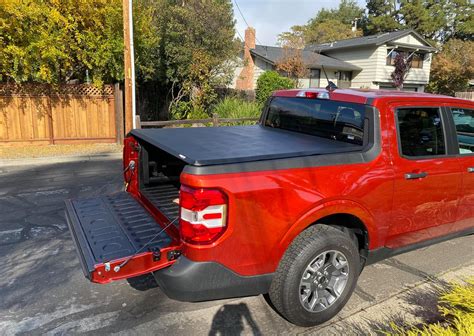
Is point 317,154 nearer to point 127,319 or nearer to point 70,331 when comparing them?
point 127,319

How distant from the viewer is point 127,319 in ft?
10.3

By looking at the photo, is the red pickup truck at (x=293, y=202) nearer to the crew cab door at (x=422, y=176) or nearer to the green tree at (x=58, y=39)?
the crew cab door at (x=422, y=176)

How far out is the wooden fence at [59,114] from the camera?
1109cm

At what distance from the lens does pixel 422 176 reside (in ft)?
11.0

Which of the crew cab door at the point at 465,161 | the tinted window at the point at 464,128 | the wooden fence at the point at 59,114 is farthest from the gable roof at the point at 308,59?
the crew cab door at the point at 465,161

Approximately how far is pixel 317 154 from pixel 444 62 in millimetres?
34438

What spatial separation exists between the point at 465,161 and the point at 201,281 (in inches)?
116

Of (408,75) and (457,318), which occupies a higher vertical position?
(408,75)

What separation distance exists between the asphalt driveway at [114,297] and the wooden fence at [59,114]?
6836 millimetres

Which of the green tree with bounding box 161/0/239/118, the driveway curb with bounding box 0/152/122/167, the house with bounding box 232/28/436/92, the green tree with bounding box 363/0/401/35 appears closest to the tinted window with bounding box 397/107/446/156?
the driveway curb with bounding box 0/152/122/167

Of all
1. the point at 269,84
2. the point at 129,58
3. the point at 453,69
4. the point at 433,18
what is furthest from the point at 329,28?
the point at 129,58

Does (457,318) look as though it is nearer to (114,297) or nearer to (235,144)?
(235,144)

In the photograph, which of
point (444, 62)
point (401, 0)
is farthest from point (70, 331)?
point (401, 0)

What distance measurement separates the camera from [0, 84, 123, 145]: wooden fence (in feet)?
36.4
